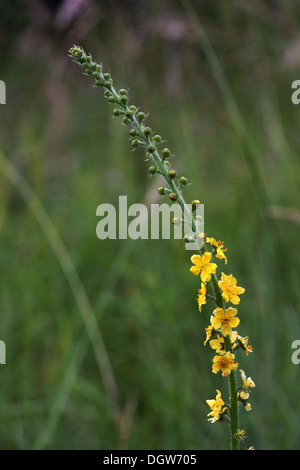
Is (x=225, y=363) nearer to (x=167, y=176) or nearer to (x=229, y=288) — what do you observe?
(x=229, y=288)

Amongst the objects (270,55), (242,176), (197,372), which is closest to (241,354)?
(197,372)

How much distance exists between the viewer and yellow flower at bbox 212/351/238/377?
1.26 m

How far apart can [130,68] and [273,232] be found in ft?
6.03

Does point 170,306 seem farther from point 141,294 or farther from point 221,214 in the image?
point 221,214

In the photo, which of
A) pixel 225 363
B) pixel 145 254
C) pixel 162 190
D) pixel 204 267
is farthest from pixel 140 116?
pixel 145 254

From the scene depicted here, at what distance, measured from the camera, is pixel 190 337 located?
11.7 ft

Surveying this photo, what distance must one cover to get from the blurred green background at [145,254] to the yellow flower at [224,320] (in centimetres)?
128

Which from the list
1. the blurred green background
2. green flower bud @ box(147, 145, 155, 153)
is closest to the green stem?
green flower bud @ box(147, 145, 155, 153)

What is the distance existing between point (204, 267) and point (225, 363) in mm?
232

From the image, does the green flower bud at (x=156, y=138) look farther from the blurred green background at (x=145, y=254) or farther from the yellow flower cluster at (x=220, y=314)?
the blurred green background at (x=145, y=254)

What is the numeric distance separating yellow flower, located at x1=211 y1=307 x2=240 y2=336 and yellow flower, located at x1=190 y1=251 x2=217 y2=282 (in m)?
0.08

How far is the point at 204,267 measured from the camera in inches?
50.0

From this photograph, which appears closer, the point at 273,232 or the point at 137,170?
the point at 273,232

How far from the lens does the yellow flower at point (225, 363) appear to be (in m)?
1.26
